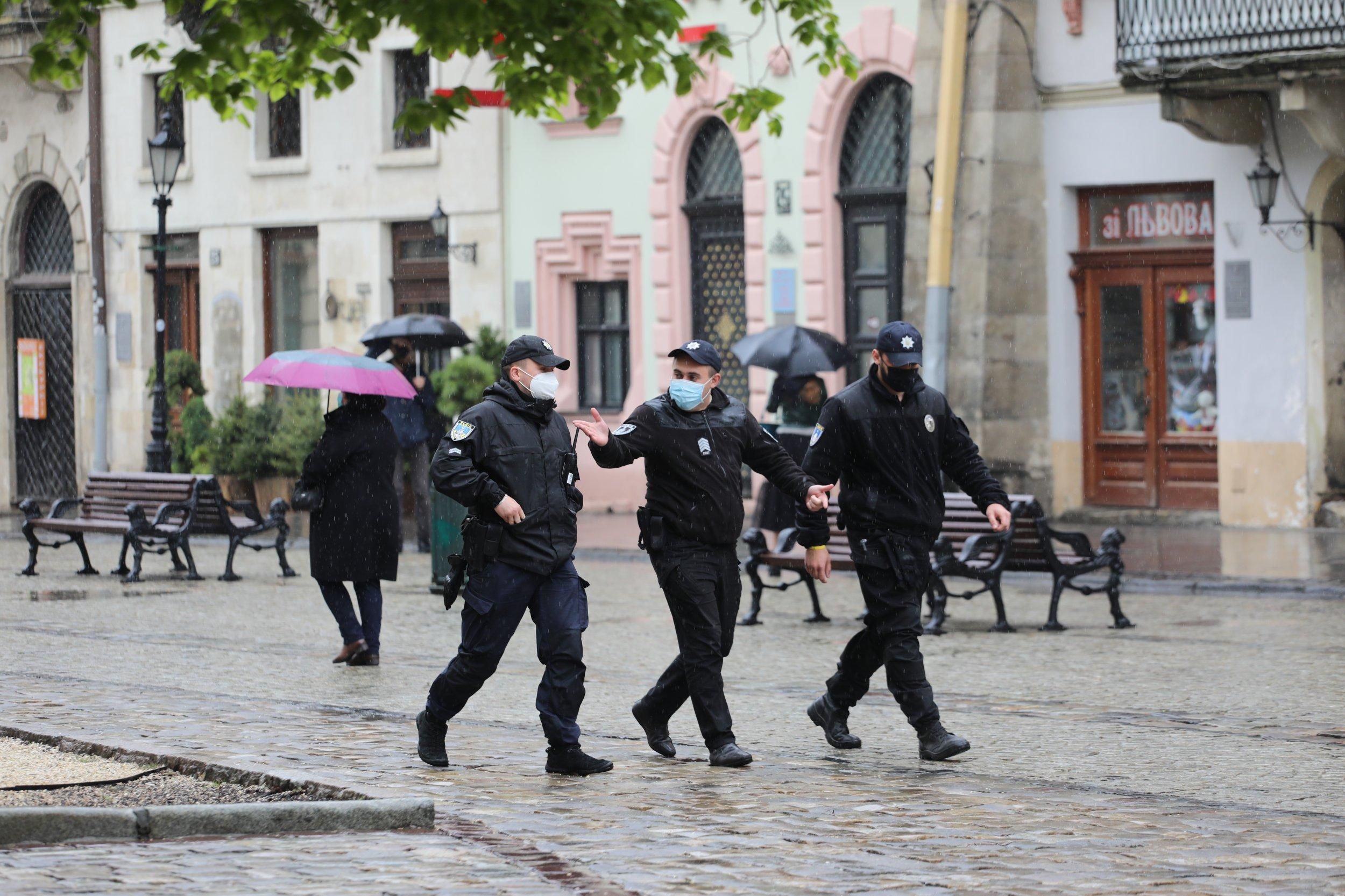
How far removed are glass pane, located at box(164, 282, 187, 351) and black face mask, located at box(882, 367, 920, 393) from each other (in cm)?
2352

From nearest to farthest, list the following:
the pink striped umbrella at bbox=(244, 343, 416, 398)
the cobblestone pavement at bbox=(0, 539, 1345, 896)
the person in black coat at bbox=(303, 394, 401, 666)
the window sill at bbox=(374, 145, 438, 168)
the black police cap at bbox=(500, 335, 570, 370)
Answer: the cobblestone pavement at bbox=(0, 539, 1345, 896) → the black police cap at bbox=(500, 335, 570, 370) → the person in black coat at bbox=(303, 394, 401, 666) → the pink striped umbrella at bbox=(244, 343, 416, 398) → the window sill at bbox=(374, 145, 438, 168)

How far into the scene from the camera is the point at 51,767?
8797 millimetres

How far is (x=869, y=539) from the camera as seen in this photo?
9.48 meters

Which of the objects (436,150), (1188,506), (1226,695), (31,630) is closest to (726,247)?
(436,150)

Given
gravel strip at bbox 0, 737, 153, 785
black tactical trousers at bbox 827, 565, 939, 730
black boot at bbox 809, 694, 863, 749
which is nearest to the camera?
gravel strip at bbox 0, 737, 153, 785

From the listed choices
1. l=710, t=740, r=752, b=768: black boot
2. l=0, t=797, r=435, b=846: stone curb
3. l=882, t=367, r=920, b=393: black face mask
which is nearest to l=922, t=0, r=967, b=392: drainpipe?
l=882, t=367, r=920, b=393: black face mask

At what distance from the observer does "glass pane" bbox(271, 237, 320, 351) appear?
30.4 m

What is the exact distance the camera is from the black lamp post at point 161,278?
2391cm

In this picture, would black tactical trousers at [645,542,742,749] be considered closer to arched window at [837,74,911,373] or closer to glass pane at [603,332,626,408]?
A: arched window at [837,74,911,373]

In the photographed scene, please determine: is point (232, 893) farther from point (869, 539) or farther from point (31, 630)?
point (31, 630)

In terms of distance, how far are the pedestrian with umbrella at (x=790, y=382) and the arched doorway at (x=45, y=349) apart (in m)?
14.5

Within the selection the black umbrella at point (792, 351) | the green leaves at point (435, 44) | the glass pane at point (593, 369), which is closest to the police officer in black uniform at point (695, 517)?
the green leaves at point (435, 44)

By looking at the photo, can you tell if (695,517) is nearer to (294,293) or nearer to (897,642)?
(897,642)

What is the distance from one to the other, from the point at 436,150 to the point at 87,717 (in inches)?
735
